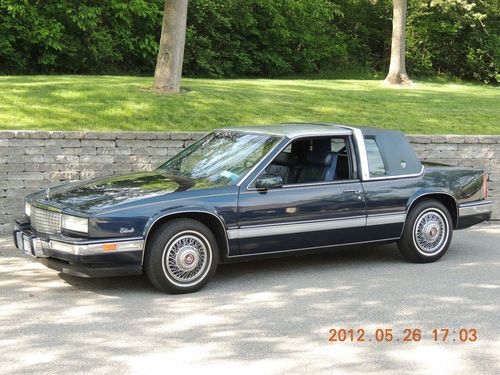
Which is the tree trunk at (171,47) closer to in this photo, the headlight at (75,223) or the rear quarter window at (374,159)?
the rear quarter window at (374,159)

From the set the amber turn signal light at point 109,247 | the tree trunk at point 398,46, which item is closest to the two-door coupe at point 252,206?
the amber turn signal light at point 109,247

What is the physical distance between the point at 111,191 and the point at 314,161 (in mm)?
2296

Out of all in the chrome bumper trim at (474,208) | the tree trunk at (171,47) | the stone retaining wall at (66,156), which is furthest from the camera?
the tree trunk at (171,47)

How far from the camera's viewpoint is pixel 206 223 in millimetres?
7301

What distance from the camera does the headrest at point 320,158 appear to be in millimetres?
8188

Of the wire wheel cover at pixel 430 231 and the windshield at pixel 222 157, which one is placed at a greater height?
the windshield at pixel 222 157

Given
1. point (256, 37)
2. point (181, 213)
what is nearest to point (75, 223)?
point (181, 213)

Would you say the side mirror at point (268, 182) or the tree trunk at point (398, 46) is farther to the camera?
the tree trunk at point (398, 46)

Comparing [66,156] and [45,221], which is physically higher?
[66,156]

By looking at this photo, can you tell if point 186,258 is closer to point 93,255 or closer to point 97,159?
point 93,255

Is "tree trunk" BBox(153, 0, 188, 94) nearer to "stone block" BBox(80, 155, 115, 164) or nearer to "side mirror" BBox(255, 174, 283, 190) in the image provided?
"stone block" BBox(80, 155, 115, 164)

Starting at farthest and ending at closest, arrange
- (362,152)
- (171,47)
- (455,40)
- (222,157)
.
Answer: (455,40)
(171,47)
(362,152)
(222,157)

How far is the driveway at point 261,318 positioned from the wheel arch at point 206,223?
0.43 meters

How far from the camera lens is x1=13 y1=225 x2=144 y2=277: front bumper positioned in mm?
6656
